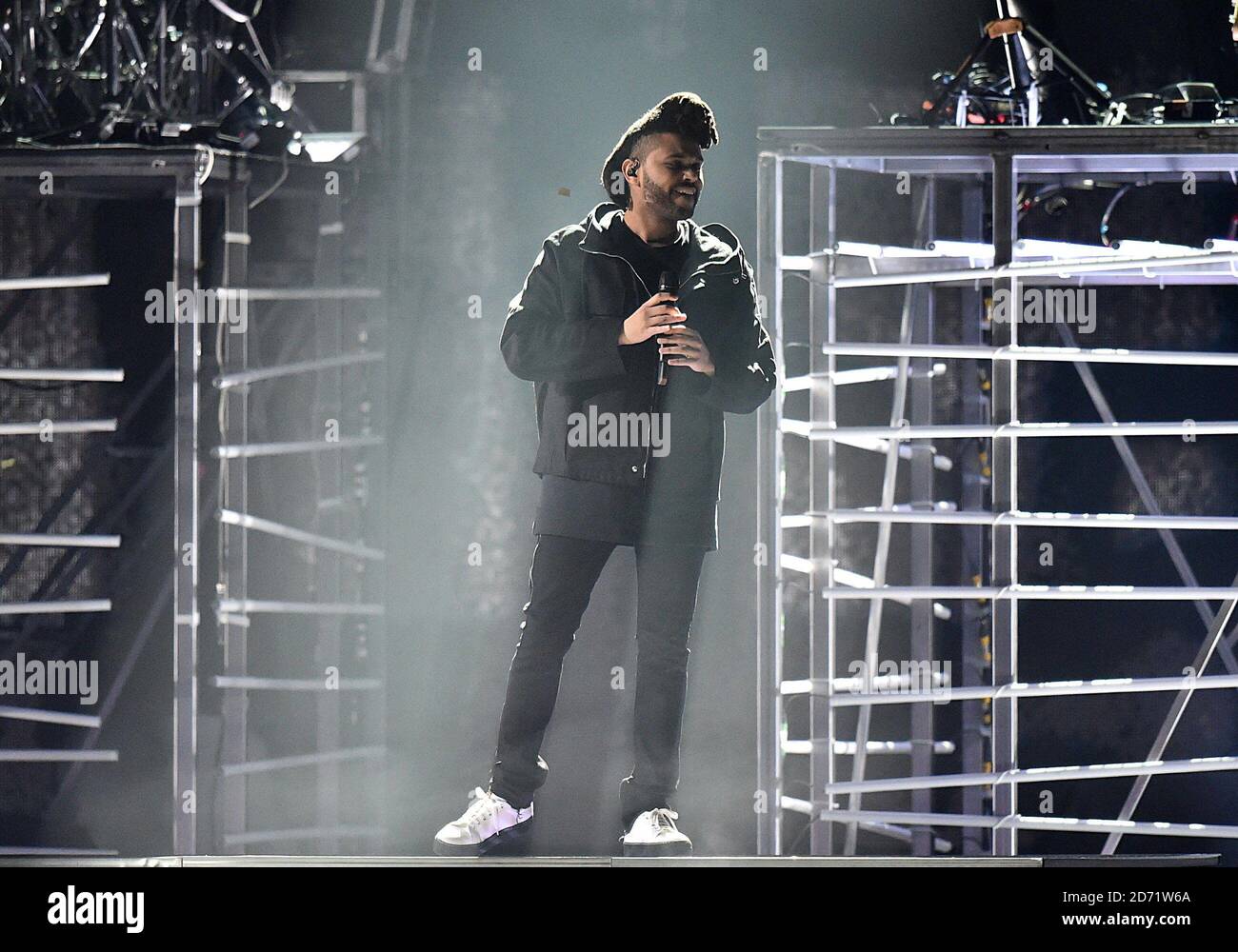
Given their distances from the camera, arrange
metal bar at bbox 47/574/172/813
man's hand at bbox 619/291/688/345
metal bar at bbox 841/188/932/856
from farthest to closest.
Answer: metal bar at bbox 47/574/172/813 → metal bar at bbox 841/188/932/856 → man's hand at bbox 619/291/688/345

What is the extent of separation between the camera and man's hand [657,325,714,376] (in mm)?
3096

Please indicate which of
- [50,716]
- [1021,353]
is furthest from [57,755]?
[1021,353]

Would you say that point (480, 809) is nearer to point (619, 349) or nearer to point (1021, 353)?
point (619, 349)

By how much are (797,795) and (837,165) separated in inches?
68.5

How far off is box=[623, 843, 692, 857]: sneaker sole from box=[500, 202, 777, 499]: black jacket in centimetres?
89

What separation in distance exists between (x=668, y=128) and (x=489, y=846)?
1.85 m

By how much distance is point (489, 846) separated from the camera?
3203mm

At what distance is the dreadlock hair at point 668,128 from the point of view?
3197 mm

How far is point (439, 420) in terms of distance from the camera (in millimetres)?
3396

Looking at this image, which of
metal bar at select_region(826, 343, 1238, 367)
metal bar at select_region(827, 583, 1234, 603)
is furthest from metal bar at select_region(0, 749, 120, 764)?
metal bar at select_region(826, 343, 1238, 367)

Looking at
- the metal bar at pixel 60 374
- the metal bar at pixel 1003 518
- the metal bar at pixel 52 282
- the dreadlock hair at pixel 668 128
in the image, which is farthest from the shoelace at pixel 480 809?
the metal bar at pixel 52 282

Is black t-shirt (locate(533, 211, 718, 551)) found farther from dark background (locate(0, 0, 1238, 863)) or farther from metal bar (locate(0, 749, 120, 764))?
metal bar (locate(0, 749, 120, 764))
